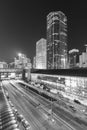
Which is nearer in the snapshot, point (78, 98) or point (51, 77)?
point (78, 98)

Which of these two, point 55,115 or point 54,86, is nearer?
point 55,115

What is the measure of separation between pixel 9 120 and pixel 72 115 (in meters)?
15.1

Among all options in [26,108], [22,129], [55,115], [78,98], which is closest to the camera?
[22,129]

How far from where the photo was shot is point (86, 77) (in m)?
38.7

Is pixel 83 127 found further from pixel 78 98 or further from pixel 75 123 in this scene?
pixel 78 98

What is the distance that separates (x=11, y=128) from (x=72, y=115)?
15.1m

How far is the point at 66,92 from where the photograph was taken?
4800 cm

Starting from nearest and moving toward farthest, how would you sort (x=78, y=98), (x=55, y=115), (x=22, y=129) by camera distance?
(x=22, y=129)
(x=55, y=115)
(x=78, y=98)

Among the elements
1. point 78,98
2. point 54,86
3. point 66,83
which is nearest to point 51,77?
point 54,86

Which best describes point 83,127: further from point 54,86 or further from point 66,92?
point 54,86

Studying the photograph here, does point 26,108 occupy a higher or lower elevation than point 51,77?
lower

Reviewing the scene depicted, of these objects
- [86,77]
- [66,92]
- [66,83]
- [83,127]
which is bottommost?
[83,127]

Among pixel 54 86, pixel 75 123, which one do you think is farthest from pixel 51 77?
pixel 75 123

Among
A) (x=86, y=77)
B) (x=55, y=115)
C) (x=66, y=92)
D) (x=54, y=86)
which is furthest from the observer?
(x=54, y=86)
